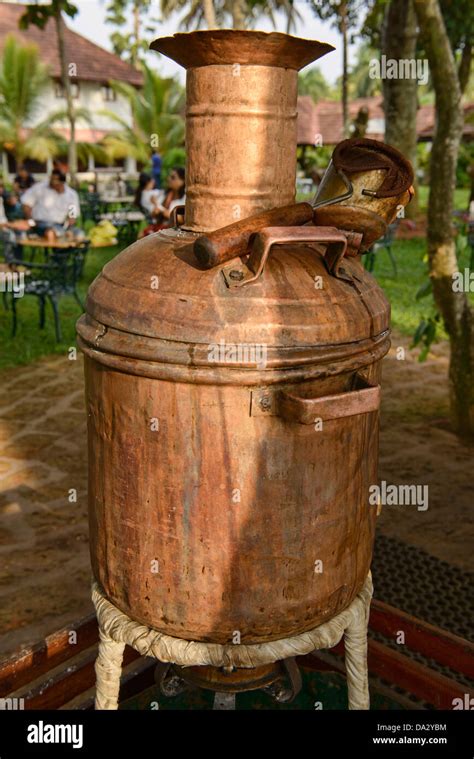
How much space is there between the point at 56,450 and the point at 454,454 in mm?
2975

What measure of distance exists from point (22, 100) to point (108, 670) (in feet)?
85.4

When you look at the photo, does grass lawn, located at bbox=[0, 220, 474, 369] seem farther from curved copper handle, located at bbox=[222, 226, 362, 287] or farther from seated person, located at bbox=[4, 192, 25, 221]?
curved copper handle, located at bbox=[222, 226, 362, 287]

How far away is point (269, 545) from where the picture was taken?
2.21m

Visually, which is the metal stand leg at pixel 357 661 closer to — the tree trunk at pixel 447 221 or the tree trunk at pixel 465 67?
the tree trunk at pixel 447 221

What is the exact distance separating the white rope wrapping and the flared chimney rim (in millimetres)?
1698

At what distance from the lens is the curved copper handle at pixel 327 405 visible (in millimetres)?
2037

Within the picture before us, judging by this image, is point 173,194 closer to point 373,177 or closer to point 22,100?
point 373,177

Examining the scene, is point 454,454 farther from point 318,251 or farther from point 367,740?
point 318,251

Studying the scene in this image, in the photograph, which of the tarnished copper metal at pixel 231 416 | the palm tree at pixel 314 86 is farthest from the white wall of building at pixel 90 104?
the palm tree at pixel 314 86

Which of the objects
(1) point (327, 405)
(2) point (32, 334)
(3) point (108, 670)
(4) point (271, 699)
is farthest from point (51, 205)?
(1) point (327, 405)

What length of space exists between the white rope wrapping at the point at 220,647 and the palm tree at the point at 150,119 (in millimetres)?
24874

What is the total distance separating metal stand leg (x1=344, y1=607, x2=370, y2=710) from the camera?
100 inches

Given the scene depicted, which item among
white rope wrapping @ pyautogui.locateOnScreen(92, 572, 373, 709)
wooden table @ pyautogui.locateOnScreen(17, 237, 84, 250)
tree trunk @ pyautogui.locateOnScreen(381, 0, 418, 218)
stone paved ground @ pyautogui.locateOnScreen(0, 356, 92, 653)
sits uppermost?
tree trunk @ pyautogui.locateOnScreen(381, 0, 418, 218)

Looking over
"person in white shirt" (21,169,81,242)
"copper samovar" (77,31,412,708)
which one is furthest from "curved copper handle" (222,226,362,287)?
"person in white shirt" (21,169,81,242)
